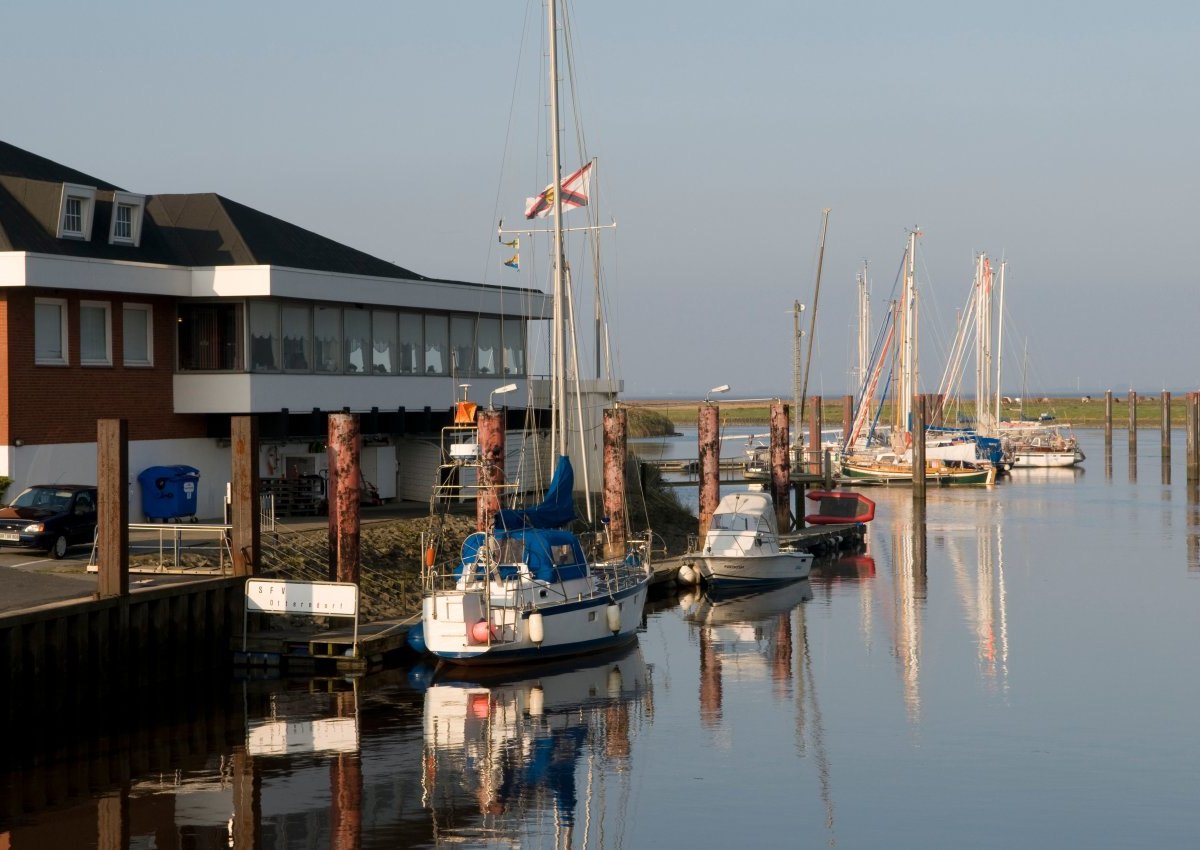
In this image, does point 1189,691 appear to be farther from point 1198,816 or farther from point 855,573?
point 855,573

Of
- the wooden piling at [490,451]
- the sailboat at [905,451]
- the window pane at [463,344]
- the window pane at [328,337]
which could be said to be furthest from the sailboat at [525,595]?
Result: the sailboat at [905,451]

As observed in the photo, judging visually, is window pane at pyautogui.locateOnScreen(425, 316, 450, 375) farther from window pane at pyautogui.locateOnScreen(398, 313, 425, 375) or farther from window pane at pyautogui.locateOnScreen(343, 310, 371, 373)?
window pane at pyautogui.locateOnScreen(343, 310, 371, 373)

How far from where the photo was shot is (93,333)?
40.2 meters

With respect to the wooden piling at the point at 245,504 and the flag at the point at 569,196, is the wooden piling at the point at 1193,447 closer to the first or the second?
the flag at the point at 569,196

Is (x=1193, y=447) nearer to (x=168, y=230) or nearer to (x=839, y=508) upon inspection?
(x=839, y=508)

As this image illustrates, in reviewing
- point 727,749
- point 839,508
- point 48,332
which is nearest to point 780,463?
point 839,508

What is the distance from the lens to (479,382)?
52344mm

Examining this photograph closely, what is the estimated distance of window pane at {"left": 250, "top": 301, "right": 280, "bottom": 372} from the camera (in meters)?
43.0

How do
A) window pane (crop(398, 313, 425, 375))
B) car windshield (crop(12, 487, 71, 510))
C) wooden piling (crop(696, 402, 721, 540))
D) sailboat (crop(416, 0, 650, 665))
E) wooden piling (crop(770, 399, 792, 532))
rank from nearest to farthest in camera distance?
sailboat (crop(416, 0, 650, 665)), car windshield (crop(12, 487, 71, 510)), window pane (crop(398, 313, 425, 375)), wooden piling (crop(696, 402, 721, 540)), wooden piling (crop(770, 399, 792, 532))

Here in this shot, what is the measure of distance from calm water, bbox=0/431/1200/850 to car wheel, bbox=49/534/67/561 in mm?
6312

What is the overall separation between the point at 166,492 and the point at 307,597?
9.45 m

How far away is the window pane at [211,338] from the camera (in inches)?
1687

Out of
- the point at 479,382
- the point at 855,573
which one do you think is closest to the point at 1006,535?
the point at 855,573

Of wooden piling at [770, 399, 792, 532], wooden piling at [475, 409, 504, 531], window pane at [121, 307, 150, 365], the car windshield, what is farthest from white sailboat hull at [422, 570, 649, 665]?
wooden piling at [770, 399, 792, 532]
